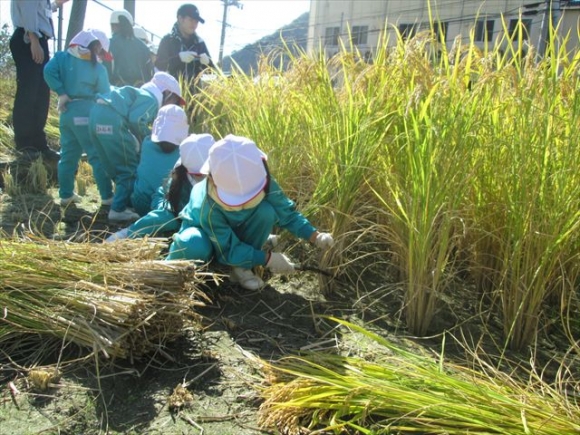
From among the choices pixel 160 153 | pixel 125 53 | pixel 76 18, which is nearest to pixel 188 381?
pixel 160 153

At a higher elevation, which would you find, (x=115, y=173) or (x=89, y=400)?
(x=115, y=173)

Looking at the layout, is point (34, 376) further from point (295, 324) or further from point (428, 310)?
point (428, 310)

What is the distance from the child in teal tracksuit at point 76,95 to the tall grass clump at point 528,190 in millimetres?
2837

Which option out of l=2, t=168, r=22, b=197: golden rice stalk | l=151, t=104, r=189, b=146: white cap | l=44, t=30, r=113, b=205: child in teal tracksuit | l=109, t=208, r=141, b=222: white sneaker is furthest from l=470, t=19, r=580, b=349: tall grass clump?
l=2, t=168, r=22, b=197: golden rice stalk

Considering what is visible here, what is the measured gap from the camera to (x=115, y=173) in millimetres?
4016

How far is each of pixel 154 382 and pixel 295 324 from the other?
2.22 feet

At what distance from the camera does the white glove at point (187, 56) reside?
5180 mm

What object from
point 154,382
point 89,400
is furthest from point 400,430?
point 89,400

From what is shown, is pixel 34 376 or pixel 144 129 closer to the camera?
pixel 34 376

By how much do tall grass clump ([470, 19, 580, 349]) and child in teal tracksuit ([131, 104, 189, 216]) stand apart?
193 cm

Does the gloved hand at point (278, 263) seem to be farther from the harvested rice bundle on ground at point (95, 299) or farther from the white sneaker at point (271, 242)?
the harvested rice bundle on ground at point (95, 299)

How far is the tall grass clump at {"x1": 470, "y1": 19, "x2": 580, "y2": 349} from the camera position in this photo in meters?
2.01

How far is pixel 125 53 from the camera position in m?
5.44

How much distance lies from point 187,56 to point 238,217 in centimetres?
316
